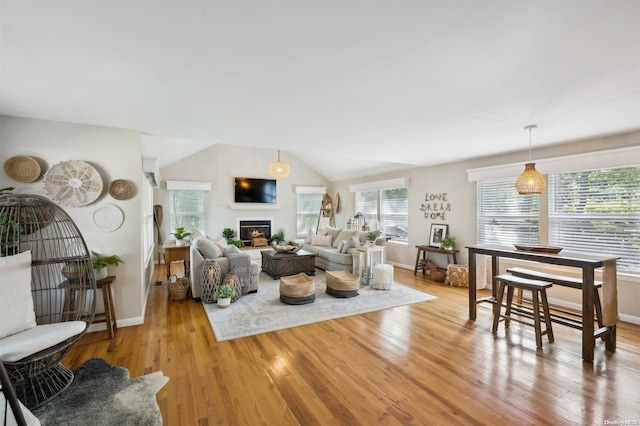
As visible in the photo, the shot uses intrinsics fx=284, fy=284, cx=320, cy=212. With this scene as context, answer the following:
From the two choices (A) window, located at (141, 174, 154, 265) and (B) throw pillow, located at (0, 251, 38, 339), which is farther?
(A) window, located at (141, 174, 154, 265)

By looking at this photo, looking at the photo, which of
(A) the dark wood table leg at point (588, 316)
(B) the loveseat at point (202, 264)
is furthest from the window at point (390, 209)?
(A) the dark wood table leg at point (588, 316)

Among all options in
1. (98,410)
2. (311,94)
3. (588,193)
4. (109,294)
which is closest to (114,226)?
(109,294)

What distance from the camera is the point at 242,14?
4.55 ft

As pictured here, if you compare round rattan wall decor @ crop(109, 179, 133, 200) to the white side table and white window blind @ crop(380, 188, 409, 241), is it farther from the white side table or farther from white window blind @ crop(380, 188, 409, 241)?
white window blind @ crop(380, 188, 409, 241)

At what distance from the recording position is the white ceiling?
4.56 ft

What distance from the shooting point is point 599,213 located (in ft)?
11.9

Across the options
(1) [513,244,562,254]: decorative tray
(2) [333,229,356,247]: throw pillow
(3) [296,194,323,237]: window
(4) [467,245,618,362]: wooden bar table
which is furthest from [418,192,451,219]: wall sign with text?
(3) [296,194,323,237]: window

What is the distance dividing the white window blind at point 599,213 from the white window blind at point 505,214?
0.28 meters

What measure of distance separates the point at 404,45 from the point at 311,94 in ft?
3.00

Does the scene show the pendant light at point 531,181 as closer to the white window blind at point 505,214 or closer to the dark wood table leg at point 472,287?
the dark wood table leg at point 472,287

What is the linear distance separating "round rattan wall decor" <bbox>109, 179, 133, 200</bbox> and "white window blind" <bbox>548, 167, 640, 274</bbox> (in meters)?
5.59

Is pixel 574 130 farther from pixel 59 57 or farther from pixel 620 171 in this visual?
pixel 59 57

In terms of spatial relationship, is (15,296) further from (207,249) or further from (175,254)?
(175,254)

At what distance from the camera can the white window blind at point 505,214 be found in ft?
14.3
